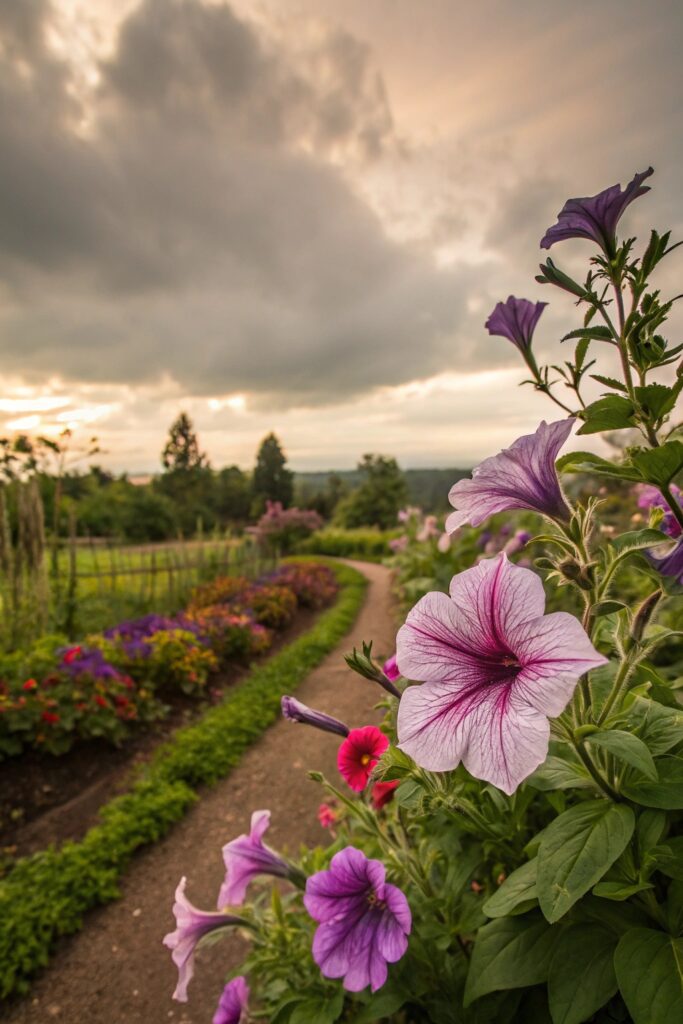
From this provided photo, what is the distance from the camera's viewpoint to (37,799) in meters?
4.11

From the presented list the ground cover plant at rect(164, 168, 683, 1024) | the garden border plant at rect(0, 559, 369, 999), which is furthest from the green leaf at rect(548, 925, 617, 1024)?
the garden border plant at rect(0, 559, 369, 999)

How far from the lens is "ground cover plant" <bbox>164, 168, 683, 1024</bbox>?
2.58ft

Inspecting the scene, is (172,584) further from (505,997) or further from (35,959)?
(505,997)

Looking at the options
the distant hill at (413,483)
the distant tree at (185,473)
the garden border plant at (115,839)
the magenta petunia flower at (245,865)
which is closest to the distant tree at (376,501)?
the distant hill at (413,483)

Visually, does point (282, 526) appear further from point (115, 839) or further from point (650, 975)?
point (650, 975)

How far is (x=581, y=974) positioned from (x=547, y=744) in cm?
64

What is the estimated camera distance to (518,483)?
95 cm

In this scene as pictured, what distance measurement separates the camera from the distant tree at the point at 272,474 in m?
49.6

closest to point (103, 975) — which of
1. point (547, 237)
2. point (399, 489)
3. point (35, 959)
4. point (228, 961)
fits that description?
point (35, 959)

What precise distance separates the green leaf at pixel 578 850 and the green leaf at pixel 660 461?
553 millimetres

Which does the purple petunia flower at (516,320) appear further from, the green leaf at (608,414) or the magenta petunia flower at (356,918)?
the magenta petunia flower at (356,918)

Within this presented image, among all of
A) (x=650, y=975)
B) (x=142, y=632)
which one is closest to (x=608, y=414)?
(x=650, y=975)

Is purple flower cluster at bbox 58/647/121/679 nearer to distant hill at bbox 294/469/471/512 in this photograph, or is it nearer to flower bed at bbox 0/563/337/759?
flower bed at bbox 0/563/337/759

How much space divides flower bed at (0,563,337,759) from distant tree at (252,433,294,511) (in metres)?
40.4
